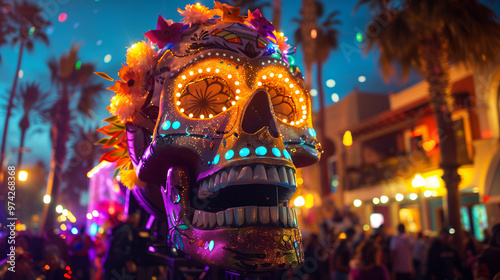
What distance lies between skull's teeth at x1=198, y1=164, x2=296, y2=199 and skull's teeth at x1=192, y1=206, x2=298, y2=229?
12 centimetres

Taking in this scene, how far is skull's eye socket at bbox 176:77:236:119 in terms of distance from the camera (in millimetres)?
2365

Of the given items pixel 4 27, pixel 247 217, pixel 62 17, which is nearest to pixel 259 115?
pixel 247 217

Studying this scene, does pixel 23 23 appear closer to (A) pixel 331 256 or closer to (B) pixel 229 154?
(B) pixel 229 154

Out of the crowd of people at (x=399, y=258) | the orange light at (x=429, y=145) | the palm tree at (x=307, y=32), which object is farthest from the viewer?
the orange light at (x=429, y=145)

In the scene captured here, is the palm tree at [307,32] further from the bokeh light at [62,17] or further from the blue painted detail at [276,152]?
the blue painted detail at [276,152]

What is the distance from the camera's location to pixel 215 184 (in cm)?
208

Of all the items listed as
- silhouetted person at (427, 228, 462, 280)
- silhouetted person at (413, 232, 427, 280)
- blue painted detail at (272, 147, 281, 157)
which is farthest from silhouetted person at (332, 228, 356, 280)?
blue painted detail at (272, 147, 281, 157)

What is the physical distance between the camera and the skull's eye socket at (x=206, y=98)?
2365mm

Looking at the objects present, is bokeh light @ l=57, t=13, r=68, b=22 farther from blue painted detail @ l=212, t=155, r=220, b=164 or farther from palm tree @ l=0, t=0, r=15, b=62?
palm tree @ l=0, t=0, r=15, b=62

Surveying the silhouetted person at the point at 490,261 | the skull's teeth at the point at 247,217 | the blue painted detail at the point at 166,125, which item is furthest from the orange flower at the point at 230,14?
the silhouetted person at the point at 490,261

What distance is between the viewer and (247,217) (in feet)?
6.53

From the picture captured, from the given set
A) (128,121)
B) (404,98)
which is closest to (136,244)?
(128,121)

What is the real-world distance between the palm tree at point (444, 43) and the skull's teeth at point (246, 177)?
7.70 m

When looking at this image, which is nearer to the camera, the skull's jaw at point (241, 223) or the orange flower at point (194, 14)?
the skull's jaw at point (241, 223)
